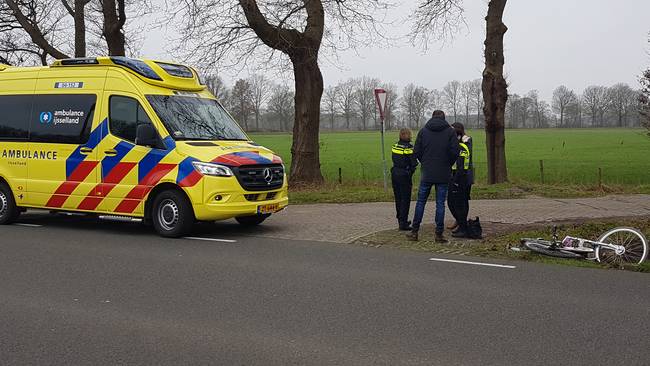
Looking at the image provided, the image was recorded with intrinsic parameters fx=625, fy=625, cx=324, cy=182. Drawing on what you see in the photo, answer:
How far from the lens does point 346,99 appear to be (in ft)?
387

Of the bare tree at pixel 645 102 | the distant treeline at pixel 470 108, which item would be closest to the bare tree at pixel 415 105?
the distant treeline at pixel 470 108

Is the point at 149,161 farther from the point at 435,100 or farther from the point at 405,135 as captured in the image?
the point at 435,100

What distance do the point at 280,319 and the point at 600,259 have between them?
4420 mm

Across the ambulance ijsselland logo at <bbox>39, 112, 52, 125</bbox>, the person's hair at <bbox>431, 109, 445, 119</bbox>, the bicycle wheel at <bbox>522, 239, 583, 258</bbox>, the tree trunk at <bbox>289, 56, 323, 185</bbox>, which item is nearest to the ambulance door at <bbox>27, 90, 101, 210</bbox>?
the ambulance ijsselland logo at <bbox>39, 112, 52, 125</bbox>

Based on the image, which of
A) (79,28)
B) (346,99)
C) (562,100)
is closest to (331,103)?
(346,99)

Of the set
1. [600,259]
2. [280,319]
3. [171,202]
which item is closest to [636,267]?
[600,259]

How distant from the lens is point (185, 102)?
10.4m

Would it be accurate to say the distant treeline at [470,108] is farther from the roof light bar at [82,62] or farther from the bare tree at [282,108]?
the roof light bar at [82,62]

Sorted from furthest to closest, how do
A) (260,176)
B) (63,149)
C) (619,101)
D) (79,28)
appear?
(619,101)
(79,28)
(63,149)
(260,176)

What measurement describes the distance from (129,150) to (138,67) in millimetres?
1435

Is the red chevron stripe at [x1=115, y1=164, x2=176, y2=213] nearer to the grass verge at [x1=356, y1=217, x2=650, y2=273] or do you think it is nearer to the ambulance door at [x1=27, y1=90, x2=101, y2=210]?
the ambulance door at [x1=27, y1=90, x2=101, y2=210]

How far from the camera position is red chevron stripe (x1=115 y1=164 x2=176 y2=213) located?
9547 millimetres

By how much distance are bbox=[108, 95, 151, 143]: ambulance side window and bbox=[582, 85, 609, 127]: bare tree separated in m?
120

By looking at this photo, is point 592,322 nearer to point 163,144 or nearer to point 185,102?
point 163,144
